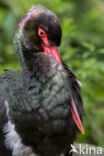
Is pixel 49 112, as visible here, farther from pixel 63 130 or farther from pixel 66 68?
pixel 66 68

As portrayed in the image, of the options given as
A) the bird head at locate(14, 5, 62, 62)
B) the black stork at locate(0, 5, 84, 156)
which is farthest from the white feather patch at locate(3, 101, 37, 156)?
the bird head at locate(14, 5, 62, 62)

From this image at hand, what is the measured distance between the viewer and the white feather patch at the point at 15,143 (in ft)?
7.76

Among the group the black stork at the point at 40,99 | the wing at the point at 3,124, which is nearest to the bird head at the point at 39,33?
the black stork at the point at 40,99

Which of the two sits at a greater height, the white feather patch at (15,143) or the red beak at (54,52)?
the red beak at (54,52)

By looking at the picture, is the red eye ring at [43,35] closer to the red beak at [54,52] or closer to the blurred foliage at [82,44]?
the red beak at [54,52]

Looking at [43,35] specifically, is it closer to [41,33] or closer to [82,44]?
[41,33]

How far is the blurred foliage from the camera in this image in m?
3.43

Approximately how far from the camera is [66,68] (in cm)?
239

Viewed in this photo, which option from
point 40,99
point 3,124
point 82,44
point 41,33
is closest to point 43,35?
point 41,33

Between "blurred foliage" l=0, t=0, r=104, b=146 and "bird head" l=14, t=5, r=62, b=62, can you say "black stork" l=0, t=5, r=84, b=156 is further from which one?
"blurred foliage" l=0, t=0, r=104, b=146

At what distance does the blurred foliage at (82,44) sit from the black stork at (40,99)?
31.2 inches

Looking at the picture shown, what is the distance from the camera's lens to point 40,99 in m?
2.30

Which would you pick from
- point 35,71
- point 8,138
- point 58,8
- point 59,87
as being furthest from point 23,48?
point 58,8

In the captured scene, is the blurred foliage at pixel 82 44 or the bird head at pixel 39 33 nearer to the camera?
the bird head at pixel 39 33
